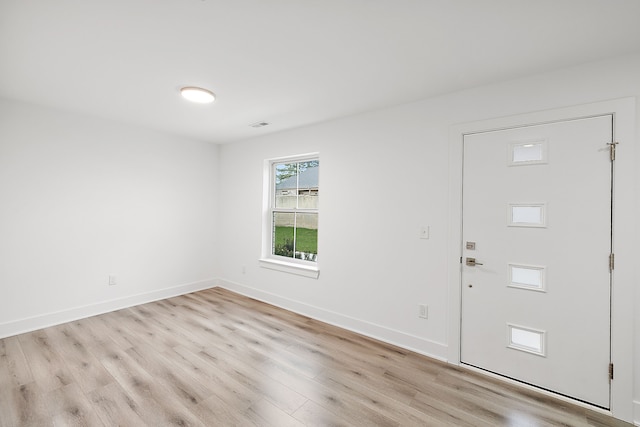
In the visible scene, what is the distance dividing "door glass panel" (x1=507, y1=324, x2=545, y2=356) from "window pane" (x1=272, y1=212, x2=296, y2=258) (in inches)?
107

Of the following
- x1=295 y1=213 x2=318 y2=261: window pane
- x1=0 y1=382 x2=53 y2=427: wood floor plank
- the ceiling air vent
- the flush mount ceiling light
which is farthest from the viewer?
x1=295 y1=213 x2=318 y2=261: window pane

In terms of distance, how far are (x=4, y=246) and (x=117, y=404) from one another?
91.8 inches

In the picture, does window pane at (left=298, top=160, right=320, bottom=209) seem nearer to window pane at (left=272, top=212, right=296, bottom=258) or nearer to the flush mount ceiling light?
window pane at (left=272, top=212, right=296, bottom=258)

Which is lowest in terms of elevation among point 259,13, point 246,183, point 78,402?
point 78,402

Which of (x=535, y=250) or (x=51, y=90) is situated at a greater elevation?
(x=51, y=90)

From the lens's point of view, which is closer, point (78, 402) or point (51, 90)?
point (78, 402)

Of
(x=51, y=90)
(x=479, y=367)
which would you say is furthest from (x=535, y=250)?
(x=51, y=90)

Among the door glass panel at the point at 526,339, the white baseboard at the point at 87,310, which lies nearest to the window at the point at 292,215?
the white baseboard at the point at 87,310

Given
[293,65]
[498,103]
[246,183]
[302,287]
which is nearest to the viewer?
[293,65]

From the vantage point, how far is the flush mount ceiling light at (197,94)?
8.43ft

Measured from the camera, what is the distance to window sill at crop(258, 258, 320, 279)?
3.62 metres

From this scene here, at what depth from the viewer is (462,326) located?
8.25ft

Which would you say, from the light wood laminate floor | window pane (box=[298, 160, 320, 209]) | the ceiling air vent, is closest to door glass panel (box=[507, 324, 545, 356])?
the light wood laminate floor

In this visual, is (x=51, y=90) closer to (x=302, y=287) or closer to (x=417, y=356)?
(x=302, y=287)
